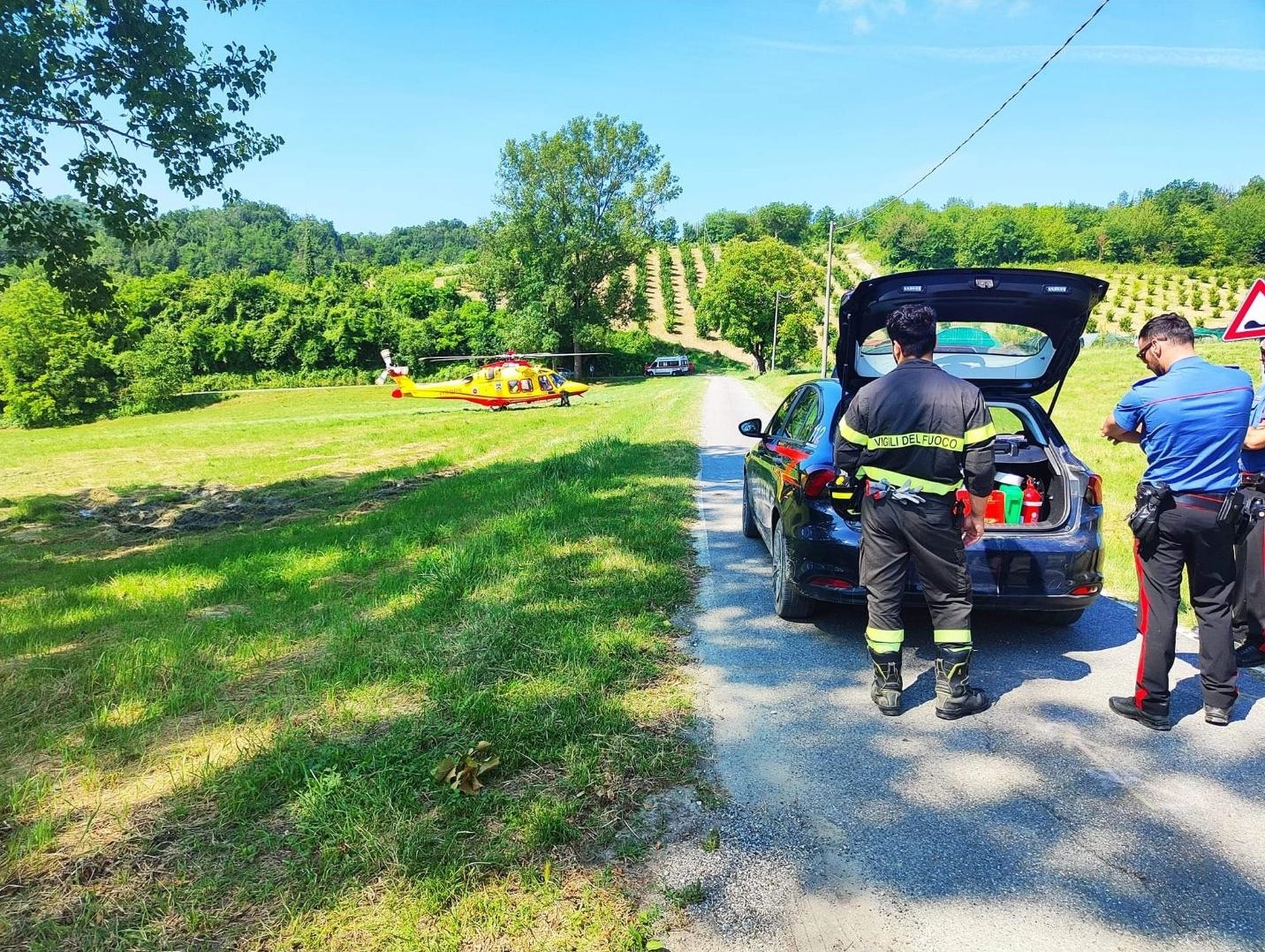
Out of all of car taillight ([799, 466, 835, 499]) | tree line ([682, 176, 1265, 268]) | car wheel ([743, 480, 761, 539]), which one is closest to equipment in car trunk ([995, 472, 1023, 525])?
car taillight ([799, 466, 835, 499])

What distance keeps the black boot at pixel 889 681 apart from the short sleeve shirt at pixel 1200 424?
1648 mm

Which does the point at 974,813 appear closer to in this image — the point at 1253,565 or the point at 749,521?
the point at 1253,565

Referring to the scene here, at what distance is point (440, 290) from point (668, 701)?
64.4m

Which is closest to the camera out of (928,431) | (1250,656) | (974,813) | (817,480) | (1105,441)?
(974,813)

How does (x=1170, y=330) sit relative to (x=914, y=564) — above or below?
above

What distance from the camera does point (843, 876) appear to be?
253cm

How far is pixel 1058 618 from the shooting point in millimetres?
4906

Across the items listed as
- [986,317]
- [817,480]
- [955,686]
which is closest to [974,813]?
[955,686]

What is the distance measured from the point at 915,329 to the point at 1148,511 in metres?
1.51

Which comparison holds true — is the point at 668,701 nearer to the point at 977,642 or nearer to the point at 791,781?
the point at 791,781

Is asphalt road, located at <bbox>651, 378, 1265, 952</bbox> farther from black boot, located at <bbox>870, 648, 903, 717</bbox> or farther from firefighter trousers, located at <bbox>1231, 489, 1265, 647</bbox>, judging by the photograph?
firefighter trousers, located at <bbox>1231, 489, 1265, 647</bbox>

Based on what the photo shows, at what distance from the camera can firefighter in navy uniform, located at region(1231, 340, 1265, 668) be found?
4.14m

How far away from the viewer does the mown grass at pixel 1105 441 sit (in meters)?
6.40

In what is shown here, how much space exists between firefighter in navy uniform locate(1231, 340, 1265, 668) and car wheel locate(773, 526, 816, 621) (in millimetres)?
2501
